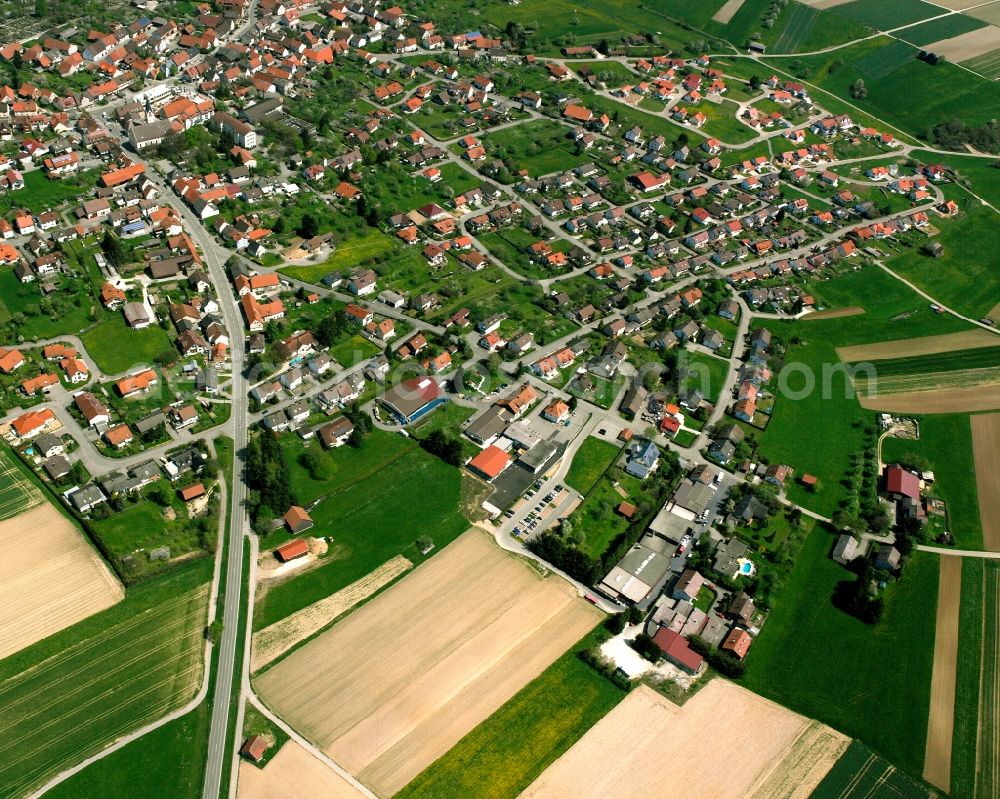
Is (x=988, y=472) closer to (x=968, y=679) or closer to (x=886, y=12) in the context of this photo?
(x=968, y=679)

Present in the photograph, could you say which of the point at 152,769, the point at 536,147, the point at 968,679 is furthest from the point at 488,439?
the point at 536,147

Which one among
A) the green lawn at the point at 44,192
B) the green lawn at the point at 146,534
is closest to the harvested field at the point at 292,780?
the green lawn at the point at 146,534

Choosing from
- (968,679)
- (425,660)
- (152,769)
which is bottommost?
(152,769)

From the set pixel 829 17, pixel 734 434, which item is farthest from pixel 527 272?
pixel 829 17

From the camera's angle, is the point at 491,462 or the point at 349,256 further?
the point at 349,256

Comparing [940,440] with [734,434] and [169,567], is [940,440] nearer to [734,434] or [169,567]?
[734,434]

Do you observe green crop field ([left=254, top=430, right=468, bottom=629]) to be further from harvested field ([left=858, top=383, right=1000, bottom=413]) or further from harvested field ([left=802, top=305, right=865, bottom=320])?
harvested field ([left=802, top=305, right=865, bottom=320])

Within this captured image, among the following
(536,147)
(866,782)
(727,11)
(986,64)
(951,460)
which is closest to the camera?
(866,782)
